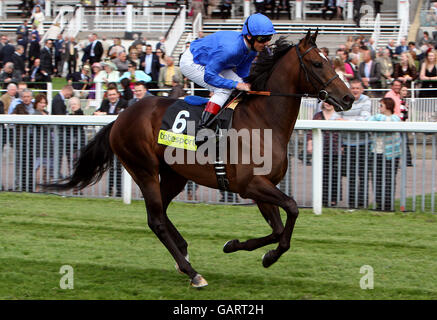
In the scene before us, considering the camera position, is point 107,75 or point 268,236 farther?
point 107,75

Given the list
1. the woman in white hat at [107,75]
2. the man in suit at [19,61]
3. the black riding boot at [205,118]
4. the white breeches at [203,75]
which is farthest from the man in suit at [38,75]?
the black riding boot at [205,118]

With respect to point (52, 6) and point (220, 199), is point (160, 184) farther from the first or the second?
point (52, 6)

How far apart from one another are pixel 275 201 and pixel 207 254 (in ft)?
4.15

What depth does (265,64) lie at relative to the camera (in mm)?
5664

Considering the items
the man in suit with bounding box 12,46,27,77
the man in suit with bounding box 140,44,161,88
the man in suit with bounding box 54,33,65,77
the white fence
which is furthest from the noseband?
the man in suit with bounding box 54,33,65,77

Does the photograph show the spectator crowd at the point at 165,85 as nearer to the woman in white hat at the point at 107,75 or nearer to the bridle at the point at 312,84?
the woman in white hat at the point at 107,75

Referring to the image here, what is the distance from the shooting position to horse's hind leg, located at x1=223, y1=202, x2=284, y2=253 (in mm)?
5383

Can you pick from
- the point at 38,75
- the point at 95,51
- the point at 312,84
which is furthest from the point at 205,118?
the point at 95,51

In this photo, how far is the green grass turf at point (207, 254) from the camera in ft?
16.8

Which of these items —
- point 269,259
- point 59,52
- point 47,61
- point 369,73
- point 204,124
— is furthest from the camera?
point 59,52

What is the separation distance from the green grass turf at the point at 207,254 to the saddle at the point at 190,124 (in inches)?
34.2

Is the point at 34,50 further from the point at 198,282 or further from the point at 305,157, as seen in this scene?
the point at 198,282

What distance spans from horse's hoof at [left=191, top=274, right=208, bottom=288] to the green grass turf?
38mm
